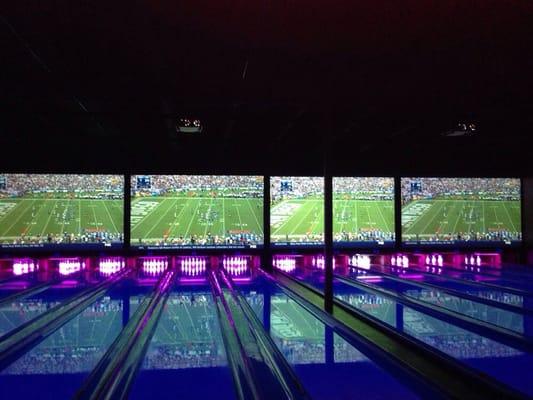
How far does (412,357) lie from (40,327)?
285 cm

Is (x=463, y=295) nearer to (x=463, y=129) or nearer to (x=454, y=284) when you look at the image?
(x=454, y=284)

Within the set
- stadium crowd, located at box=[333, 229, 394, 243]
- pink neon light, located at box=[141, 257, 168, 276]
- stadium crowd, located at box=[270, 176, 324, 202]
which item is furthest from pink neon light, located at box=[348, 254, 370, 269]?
pink neon light, located at box=[141, 257, 168, 276]

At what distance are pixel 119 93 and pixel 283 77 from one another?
1.84 metres

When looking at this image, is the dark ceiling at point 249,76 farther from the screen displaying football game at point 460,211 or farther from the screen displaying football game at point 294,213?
the screen displaying football game at point 460,211

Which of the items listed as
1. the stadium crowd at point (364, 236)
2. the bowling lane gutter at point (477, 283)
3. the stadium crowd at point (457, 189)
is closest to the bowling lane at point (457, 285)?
the bowling lane gutter at point (477, 283)

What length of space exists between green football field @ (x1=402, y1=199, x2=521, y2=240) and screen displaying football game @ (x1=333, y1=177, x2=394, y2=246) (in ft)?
1.10

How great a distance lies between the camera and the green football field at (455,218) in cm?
855

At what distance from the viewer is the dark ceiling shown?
319cm

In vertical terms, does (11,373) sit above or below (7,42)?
below

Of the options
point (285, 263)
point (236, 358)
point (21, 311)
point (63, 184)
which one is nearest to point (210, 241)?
point (285, 263)

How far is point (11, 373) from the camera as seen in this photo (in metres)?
2.81

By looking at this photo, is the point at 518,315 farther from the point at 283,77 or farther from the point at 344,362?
the point at 283,77

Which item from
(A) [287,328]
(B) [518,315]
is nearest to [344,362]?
(A) [287,328]

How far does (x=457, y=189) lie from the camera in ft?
28.7
